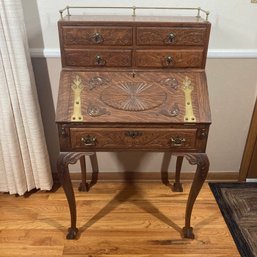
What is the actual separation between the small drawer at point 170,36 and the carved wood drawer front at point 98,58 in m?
0.12

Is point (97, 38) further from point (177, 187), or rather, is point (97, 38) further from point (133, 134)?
point (177, 187)

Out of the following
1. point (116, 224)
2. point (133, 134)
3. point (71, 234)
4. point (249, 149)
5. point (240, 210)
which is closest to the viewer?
point (133, 134)

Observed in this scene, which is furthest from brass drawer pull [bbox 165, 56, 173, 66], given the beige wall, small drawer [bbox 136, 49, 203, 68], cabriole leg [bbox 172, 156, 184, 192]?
cabriole leg [bbox 172, 156, 184, 192]

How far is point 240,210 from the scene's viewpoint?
7.29ft

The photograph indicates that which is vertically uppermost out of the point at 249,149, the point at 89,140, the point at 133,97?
the point at 133,97

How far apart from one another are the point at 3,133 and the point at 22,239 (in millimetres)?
759

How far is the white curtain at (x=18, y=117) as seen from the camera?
172cm

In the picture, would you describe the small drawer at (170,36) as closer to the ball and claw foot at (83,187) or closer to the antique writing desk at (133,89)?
the antique writing desk at (133,89)

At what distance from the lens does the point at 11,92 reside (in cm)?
187

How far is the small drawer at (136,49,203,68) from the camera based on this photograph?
5.39ft

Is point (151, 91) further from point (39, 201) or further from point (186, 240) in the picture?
point (39, 201)

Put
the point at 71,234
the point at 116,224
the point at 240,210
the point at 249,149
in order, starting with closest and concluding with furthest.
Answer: the point at 71,234 → the point at 116,224 → the point at 240,210 → the point at 249,149

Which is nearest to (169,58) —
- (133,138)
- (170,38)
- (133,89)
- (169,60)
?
(169,60)

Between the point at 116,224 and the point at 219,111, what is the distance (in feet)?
3.93
